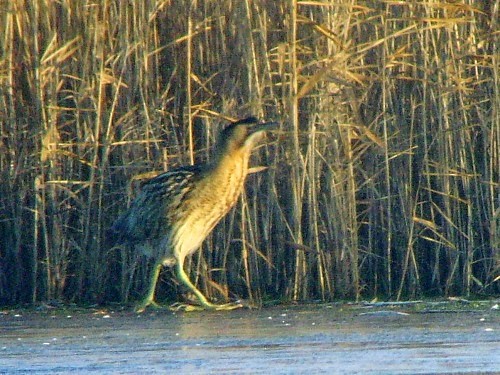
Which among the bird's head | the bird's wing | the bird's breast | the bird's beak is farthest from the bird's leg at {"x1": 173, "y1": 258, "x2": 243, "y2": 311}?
the bird's beak

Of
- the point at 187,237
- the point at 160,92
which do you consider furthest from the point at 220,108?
the point at 187,237

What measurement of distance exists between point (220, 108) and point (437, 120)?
1.31 m

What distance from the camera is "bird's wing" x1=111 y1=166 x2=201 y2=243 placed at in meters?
7.23

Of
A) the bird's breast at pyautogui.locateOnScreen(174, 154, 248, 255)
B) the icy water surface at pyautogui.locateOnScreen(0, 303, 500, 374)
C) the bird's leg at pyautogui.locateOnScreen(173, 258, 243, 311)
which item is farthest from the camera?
the bird's breast at pyautogui.locateOnScreen(174, 154, 248, 255)

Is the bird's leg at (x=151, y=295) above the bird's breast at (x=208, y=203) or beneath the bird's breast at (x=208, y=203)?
beneath

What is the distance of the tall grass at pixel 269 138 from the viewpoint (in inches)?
290

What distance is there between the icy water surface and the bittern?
41 centimetres

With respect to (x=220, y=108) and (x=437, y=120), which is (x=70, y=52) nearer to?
(x=220, y=108)

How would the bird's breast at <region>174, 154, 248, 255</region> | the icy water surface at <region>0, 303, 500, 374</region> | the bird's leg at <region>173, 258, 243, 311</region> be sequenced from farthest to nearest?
the bird's breast at <region>174, 154, 248, 255</region> → the bird's leg at <region>173, 258, 243, 311</region> → the icy water surface at <region>0, 303, 500, 374</region>

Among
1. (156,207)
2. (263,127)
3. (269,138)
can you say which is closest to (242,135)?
(263,127)

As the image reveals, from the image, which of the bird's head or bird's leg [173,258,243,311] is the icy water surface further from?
the bird's head

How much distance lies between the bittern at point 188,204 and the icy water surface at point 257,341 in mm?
412

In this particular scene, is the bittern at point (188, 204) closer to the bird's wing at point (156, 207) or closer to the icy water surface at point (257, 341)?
the bird's wing at point (156, 207)

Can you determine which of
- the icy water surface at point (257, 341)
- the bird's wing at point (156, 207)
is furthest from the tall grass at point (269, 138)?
the icy water surface at point (257, 341)
